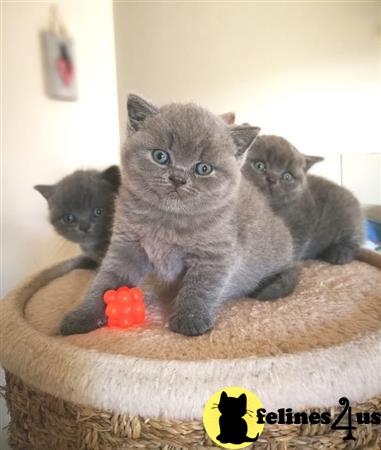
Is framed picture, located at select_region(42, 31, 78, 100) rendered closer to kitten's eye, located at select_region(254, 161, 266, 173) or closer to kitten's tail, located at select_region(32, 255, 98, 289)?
kitten's tail, located at select_region(32, 255, 98, 289)

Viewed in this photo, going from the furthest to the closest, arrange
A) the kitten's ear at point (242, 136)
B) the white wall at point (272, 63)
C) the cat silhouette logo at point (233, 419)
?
the white wall at point (272, 63) < the kitten's ear at point (242, 136) < the cat silhouette logo at point (233, 419)

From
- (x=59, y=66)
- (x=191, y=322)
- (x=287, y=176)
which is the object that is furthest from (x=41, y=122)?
(x=191, y=322)

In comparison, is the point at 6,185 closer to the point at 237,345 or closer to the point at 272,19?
the point at 237,345

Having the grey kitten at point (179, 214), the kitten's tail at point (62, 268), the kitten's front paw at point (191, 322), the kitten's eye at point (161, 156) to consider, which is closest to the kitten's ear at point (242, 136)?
the grey kitten at point (179, 214)

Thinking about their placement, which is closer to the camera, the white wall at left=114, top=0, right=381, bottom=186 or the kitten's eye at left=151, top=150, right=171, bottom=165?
the kitten's eye at left=151, top=150, right=171, bottom=165

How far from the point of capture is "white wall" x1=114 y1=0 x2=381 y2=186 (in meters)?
1.98

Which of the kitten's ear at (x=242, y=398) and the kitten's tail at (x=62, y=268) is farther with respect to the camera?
the kitten's tail at (x=62, y=268)

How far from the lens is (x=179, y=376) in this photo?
0.65 metres

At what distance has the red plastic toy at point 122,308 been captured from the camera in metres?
0.88

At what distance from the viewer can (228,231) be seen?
3.14 ft

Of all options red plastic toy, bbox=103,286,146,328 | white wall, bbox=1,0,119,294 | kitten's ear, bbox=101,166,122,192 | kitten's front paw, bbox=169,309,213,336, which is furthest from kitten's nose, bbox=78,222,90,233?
kitten's front paw, bbox=169,309,213,336

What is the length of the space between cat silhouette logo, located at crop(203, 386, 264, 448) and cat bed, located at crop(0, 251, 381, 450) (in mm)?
11

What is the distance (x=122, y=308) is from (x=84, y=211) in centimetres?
50

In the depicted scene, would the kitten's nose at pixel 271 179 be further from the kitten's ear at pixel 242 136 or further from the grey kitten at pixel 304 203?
the kitten's ear at pixel 242 136
